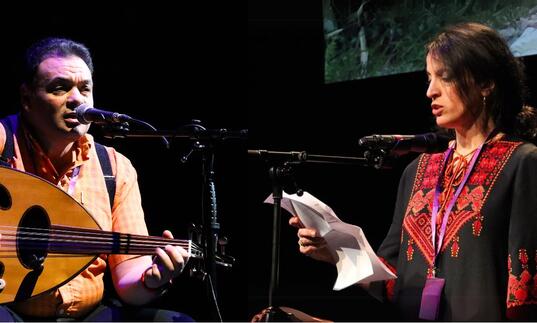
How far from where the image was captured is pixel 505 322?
2.22 m

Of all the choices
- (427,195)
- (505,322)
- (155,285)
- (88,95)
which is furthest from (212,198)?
(505,322)

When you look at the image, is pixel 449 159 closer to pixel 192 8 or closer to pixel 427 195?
pixel 427 195

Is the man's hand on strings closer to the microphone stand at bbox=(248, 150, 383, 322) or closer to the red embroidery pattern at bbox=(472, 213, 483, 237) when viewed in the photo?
the microphone stand at bbox=(248, 150, 383, 322)

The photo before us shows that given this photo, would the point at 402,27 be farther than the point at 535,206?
Yes

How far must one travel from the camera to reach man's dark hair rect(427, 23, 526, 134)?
244 cm

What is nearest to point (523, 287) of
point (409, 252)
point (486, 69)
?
point (409, 252)

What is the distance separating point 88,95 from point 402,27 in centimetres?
155

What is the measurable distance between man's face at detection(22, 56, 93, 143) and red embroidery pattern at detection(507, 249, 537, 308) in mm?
1625

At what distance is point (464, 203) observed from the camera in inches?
93.0

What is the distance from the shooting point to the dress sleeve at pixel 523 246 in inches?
86.7

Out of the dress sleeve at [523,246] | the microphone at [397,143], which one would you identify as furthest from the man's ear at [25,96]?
the dress sleeve at [523,246]

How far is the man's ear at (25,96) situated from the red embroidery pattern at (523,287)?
1.85 meters

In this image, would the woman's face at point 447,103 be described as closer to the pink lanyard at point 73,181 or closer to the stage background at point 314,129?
the stage background at point 314,129

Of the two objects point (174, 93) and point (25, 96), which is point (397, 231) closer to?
point (174, 93)
